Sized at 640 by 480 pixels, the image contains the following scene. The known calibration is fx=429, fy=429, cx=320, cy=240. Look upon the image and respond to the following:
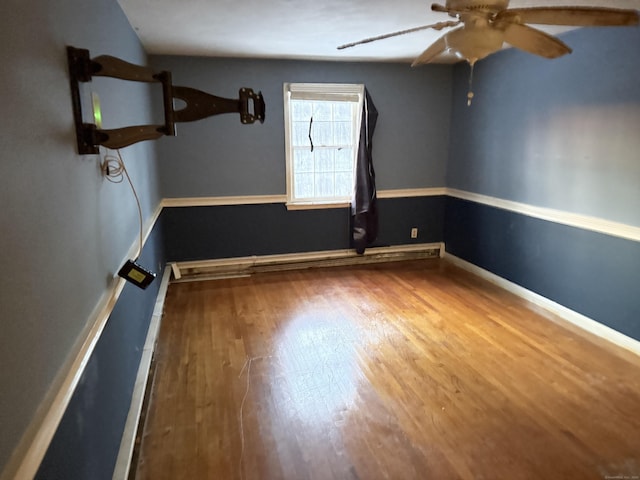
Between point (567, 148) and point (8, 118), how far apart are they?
3572mm

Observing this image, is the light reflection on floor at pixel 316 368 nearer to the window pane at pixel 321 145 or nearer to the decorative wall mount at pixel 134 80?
the decorative wall mount at pixel 134 80

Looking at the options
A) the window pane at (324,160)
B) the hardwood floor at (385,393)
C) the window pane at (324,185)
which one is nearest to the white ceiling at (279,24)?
the window pane at (324,160)

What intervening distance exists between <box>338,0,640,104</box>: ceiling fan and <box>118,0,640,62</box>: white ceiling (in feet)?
2.61

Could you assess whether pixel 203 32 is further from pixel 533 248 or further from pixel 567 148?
pixel 533 248

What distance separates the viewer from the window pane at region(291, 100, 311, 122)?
4.47 meters

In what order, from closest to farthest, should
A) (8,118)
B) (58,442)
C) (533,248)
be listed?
(8,118) → (58,442) → (533,248)

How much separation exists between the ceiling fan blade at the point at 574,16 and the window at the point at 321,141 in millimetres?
2860

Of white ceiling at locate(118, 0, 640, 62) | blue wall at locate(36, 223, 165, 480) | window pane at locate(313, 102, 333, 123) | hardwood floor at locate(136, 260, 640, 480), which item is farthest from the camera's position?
window pane at locate(313, 102, 333, 123)

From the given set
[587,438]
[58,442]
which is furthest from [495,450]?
[58,442]

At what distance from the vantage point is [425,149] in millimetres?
4891

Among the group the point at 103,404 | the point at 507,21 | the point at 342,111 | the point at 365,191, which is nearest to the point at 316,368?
the point at 103,404

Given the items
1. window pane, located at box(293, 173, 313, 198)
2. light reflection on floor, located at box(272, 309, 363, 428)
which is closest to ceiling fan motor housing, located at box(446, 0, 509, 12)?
light reflection on floor, located at box(272, 309, 363, 428)

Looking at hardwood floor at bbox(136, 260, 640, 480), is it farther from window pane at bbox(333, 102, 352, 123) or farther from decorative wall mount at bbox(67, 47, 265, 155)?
window pane at bbox(333, 102, 352, 123)

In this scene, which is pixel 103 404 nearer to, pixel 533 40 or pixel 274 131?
pixel 533 40
